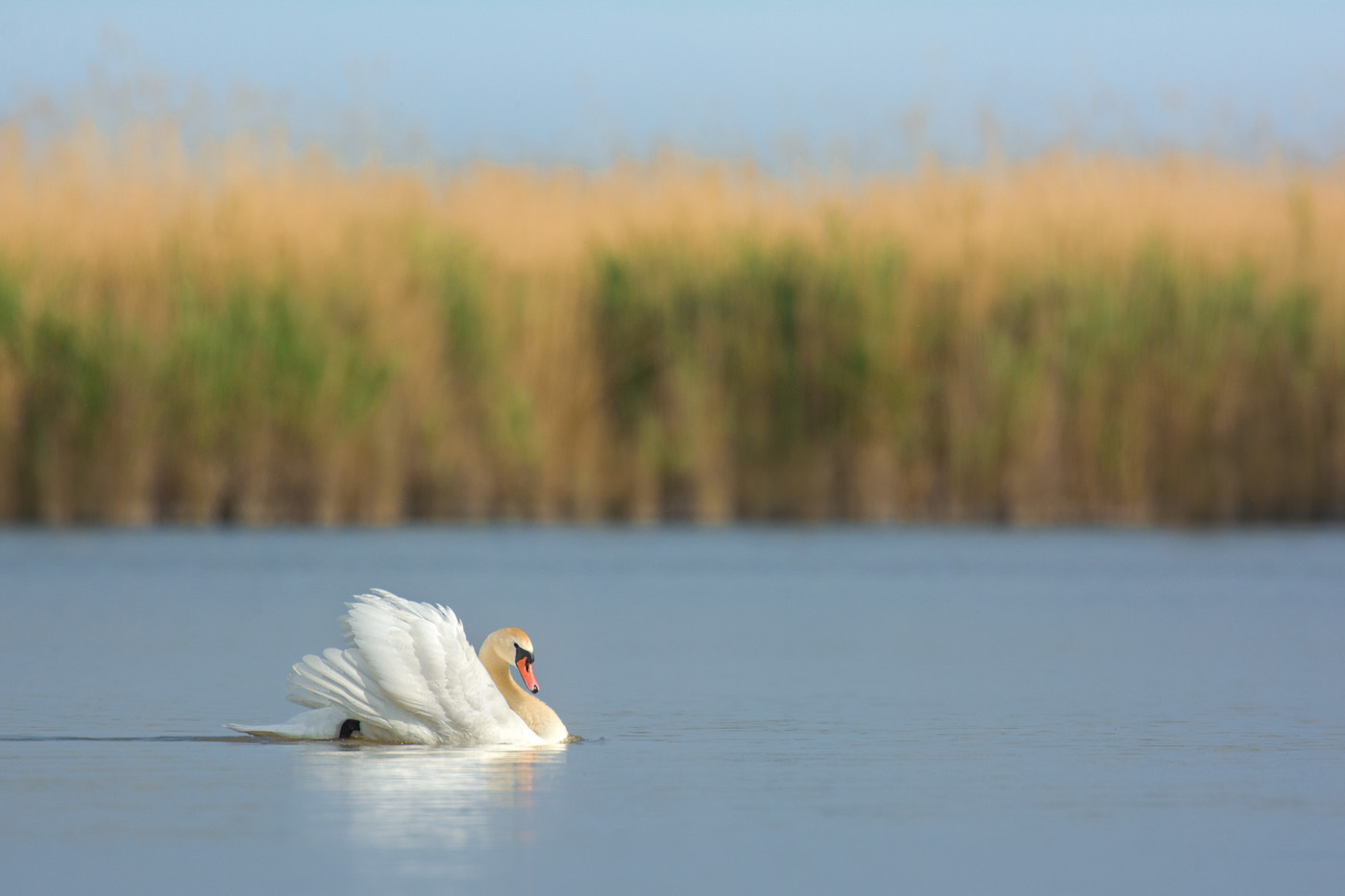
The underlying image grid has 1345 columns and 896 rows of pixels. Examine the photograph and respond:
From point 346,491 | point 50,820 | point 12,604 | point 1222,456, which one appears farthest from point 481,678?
point 1222,456

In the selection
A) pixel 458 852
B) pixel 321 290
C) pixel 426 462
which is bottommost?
pixel 458 852

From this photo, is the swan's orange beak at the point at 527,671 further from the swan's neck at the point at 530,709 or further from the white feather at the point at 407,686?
the white feather at the point at 407,686

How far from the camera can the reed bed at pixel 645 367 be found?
1309 centimetres

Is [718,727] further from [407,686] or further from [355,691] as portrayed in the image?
[355,691]

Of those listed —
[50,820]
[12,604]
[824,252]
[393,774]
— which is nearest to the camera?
[50,820]

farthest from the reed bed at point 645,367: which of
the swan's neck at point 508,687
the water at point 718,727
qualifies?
the swan's neck at point 508,687

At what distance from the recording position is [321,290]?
13586mm

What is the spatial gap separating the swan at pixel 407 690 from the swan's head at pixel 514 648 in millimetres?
224

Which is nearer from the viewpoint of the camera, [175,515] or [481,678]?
[481,678]

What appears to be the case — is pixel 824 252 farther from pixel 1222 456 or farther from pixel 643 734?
pixel 643 734

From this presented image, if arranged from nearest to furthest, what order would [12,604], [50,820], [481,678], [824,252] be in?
[50,820] < [481,678] < [12,604] < [824,252]

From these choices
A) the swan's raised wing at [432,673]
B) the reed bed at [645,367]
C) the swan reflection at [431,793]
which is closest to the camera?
the swan reflection at [431,793]

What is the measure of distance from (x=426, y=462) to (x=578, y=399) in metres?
1.04

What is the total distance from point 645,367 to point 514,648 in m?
7.30
